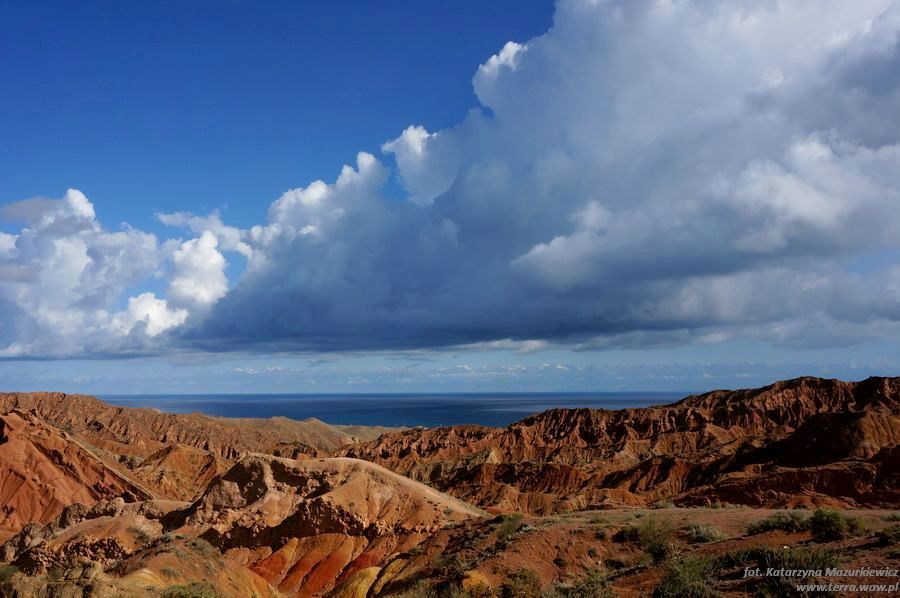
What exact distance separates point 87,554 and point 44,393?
110010 millimetres

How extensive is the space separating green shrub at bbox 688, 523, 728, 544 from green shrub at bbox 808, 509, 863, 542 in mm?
2906

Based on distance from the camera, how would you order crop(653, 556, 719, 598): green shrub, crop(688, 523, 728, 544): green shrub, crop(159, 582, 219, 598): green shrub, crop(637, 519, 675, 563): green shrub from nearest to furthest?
crop(653, 556, 719, 598): green shrub
crop(159, 582, 219, 598): green shrub
crop(637, 519, 675, 563): green shrub
crop(688, 523, 728, 544): green shrub

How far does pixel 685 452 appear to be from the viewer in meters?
90.6

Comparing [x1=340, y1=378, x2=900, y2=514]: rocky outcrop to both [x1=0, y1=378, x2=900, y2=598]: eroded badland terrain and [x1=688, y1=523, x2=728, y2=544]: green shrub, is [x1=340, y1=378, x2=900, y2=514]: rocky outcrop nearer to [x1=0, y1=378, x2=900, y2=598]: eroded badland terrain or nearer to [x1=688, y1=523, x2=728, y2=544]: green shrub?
[x1=0, y1=378, x2=900, y2=598]: eroded badland terrain

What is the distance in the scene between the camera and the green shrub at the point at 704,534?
20.7 m

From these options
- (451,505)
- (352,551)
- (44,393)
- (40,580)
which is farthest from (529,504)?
Result: (44,393)

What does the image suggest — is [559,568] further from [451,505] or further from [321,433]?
[321,433]

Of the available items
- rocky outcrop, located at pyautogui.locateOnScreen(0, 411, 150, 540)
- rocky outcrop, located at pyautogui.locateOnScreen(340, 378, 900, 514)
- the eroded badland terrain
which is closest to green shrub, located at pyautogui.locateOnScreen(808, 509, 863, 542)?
the eroded badland terrain

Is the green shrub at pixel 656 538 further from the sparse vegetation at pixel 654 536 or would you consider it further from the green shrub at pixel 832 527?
the green shrub at pixel 832 527

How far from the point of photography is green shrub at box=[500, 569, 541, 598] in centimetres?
1881

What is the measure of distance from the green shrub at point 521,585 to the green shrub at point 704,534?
215 inches

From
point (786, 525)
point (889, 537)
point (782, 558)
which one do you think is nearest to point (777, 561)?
point (782, 558)

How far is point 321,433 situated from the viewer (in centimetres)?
15150

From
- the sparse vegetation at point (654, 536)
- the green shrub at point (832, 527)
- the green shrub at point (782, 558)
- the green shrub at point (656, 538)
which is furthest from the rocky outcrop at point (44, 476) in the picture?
the green shrub at point (832, 527)
